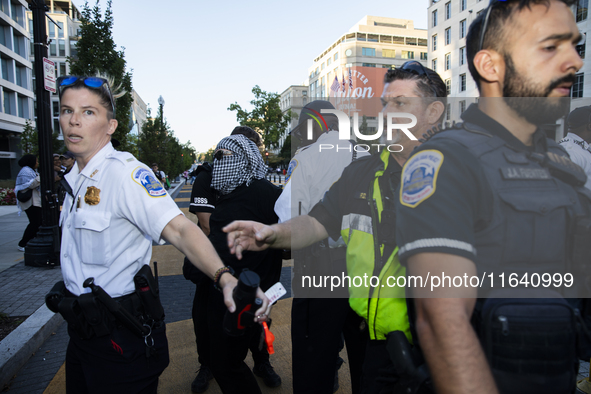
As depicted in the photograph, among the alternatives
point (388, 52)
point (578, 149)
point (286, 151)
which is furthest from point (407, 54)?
point (578, 149)

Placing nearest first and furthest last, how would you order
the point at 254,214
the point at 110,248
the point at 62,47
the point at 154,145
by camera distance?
the point at 110,248 < the point at 254,214 < the point at 154,145 < the point at 62,47

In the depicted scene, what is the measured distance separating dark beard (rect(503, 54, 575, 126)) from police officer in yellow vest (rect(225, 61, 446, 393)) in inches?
29.1

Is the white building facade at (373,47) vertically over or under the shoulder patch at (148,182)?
over

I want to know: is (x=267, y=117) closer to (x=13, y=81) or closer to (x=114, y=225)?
(x=13, y=81)

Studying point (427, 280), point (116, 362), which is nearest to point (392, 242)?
point (427, 280)

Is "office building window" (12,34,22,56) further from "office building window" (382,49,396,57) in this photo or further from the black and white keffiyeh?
"office building window" (382,49,396,57)

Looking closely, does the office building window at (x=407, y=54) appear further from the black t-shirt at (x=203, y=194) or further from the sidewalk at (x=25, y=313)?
the black t-shirt at (x=203, y=194)

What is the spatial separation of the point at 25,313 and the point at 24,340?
34.7 inches

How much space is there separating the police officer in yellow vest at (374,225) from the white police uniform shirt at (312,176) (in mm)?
633

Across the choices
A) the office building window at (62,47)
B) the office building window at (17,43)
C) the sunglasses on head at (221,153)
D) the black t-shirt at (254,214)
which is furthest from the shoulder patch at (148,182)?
the office building window at (62,47)

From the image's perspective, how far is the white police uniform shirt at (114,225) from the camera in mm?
1918

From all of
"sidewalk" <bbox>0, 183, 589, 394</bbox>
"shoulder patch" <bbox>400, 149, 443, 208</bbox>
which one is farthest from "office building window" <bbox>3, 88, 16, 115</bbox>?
"shoulder patch" <bbox>400, 149, 443, 208</bbox>

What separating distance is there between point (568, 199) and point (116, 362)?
2.03 m

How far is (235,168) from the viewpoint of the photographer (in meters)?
A: 3.02
